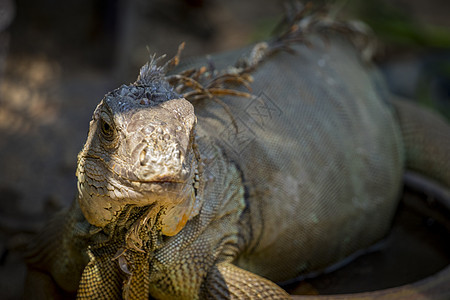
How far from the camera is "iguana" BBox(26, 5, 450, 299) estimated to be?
1.97 meters

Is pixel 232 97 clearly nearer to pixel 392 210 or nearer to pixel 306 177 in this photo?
pixel 306 177

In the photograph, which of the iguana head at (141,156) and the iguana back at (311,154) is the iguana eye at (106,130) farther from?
the iguana back at (311,154)

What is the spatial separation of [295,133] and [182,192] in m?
1.28

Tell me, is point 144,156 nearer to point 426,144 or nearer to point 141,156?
point 141,156

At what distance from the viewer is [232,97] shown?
2844 mm

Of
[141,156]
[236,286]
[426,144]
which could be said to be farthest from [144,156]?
[426,144]

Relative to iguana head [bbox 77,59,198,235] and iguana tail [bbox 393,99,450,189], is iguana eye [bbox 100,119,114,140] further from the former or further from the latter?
iguana tail [bbox 393,99,450,189]

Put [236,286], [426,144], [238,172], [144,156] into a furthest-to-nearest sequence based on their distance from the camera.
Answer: [426,144]
[238,172]
[236,286]
[144,156]

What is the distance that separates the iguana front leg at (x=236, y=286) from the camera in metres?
2.39

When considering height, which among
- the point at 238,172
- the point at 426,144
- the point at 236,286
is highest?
the point at 238,172

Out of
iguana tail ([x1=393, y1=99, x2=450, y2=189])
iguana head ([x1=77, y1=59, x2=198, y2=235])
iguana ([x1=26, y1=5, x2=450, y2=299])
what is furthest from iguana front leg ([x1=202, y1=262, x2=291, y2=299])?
iguana tail ([x1=393, y1=99, x2=450, y2=189])

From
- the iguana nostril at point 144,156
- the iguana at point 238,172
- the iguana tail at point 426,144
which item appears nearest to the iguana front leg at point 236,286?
the iguana at point 238,172

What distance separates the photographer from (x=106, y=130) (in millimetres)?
1985

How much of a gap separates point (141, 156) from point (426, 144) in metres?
2.59
